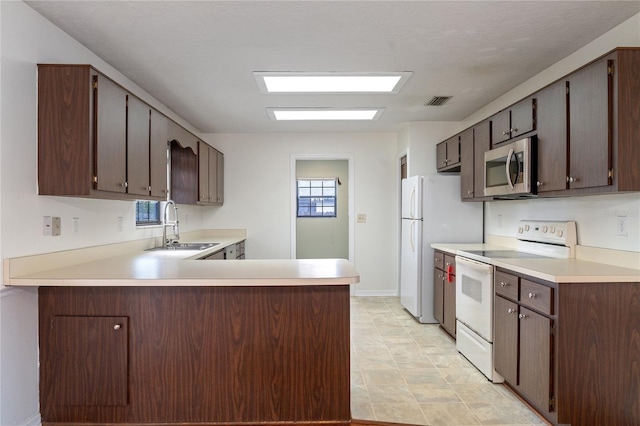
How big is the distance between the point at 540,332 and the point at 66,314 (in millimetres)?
2598

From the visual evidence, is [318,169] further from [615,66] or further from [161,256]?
[615,66]

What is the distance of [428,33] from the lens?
8.35 feet

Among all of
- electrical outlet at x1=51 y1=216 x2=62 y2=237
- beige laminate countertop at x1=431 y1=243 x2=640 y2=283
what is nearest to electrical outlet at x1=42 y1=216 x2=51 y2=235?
electrical outlet at x1=51 y1=216 x2=62 y2=237

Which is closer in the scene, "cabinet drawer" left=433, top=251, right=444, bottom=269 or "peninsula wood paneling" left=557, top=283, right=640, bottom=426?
"peninsula wood paneling" left=557, top=283, right=640, bottom=426

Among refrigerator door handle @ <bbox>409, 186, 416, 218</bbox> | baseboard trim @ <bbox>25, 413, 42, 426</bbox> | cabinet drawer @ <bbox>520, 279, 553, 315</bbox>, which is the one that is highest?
refrigerator door handle @ <bbox>409, 186, 416, 218</bbox>

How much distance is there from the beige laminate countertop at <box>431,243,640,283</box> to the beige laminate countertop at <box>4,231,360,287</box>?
3.47ft

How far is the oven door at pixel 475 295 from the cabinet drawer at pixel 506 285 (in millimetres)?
80

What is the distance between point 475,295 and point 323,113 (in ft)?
8.27

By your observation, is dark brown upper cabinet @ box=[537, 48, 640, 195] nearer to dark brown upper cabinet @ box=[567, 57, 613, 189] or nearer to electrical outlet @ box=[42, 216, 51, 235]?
dark brown upper cabinet @ box=[567, 57, 613, 189]

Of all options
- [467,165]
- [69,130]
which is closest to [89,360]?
[69,130]

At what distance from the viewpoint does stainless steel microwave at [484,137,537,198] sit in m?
2.83

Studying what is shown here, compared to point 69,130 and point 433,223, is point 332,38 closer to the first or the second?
point 69,130

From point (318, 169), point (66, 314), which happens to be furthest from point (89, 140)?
point (318, 169)

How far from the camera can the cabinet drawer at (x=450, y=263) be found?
3.73 meters
